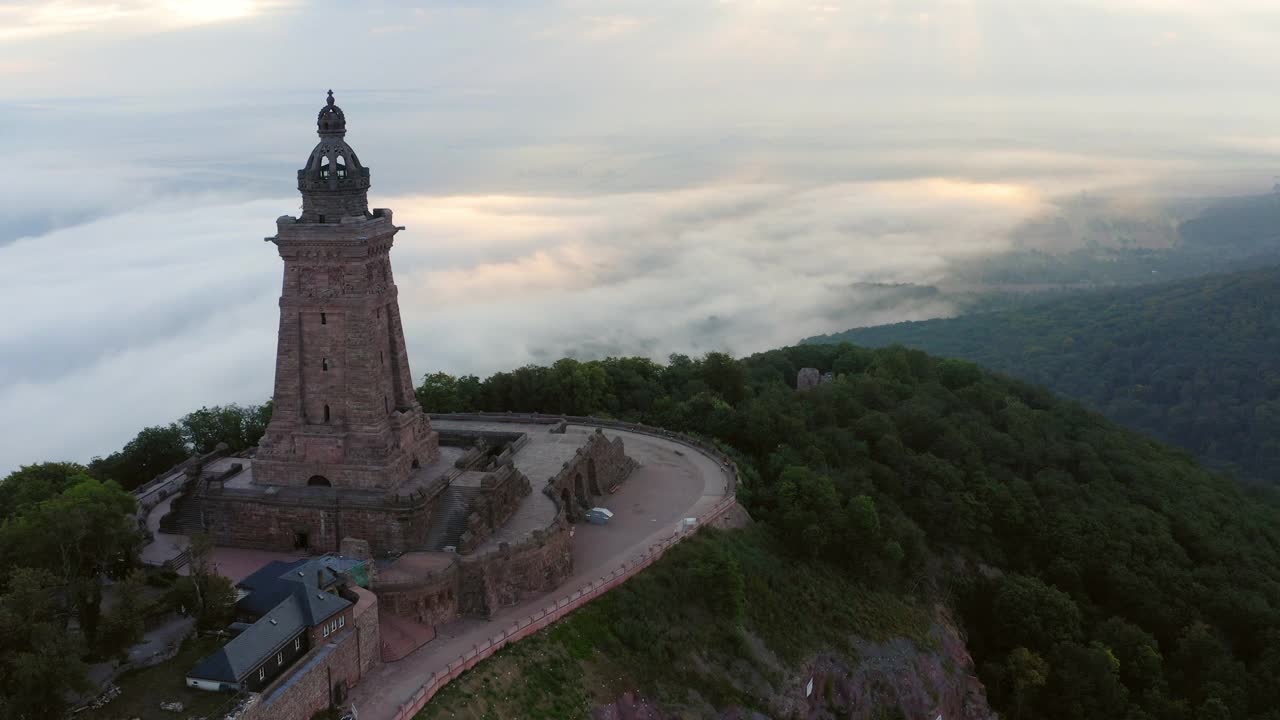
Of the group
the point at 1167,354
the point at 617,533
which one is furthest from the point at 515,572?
the point at 1167,354

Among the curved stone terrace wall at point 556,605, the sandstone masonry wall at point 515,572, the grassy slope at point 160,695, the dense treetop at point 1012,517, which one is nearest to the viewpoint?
the grassy slope at point 160,695

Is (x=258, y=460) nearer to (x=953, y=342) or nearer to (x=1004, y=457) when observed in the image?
(x=1004, y=457)

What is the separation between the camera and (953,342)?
556ft

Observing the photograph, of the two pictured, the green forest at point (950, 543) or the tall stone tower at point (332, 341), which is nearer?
the tall stone tower at point (332, 341)

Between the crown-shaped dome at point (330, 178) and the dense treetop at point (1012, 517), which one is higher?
the crown-shaped dome at point (330, 178)

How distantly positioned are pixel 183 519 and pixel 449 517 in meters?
13.2

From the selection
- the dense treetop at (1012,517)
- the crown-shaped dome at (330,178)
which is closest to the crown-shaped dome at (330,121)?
the crown-shaped dome at (330,178)

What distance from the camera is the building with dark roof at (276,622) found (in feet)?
107

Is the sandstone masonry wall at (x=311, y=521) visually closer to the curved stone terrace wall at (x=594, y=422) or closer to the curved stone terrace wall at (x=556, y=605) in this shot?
the curved stone terrace wall at (x=556, y=605)

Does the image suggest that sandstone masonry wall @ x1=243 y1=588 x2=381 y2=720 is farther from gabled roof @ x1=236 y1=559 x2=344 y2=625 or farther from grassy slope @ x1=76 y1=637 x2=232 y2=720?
grassy slope @ x1=76 y1=637 x2=232 y2=720

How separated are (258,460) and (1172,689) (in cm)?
4925

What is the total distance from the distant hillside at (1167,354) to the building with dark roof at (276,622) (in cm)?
10452

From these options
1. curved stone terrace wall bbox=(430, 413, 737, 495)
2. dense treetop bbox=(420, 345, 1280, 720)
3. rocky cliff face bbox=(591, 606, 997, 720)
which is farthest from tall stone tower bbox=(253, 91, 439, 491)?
dense treetop bbox=(420, 345, 1280, 720)

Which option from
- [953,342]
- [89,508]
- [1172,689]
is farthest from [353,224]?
[953,342]
